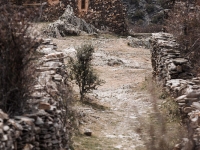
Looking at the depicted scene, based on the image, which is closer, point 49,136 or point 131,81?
point 49,136

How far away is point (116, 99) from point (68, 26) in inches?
408

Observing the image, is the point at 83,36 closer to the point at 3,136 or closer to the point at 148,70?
the point at 148,70

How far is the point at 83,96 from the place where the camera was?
11.3 meters

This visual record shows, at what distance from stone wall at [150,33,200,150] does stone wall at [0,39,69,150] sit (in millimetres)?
1888

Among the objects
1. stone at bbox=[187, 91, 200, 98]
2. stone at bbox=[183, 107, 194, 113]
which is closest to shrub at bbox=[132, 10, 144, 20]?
stone at bbox=[187, 91, 200, 98]

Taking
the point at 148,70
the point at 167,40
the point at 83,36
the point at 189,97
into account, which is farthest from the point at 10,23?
the point at 83,36

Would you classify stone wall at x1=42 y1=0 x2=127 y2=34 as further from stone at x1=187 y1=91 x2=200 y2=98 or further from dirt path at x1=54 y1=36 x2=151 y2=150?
stone at x1=187 y1=91 x2=200 y2=98

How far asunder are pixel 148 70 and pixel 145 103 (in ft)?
16.4

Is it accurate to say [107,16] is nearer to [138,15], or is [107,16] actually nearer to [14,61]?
[138,15]

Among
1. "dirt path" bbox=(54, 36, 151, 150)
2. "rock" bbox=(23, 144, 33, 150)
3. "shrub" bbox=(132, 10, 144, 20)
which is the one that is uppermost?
"shrub" bbox=(132, 10, 144, 20)

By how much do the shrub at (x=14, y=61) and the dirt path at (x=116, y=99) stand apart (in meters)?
1.50

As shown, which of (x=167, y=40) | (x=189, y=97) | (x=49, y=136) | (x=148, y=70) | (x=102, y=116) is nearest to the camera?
(x=49, y=136)

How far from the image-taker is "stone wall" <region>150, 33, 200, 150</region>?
8304 mm

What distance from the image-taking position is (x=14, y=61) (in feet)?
18.6
